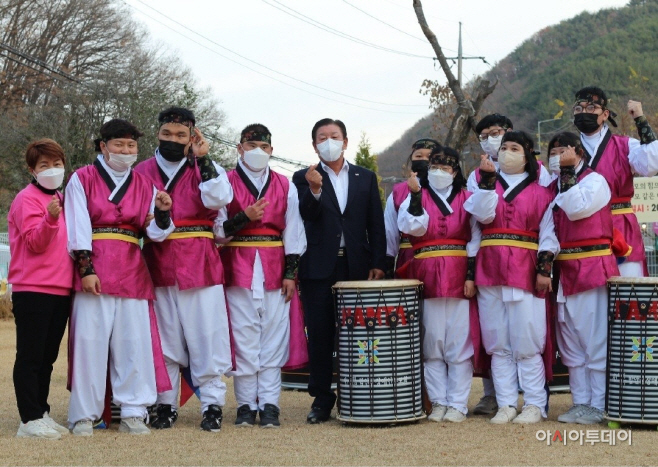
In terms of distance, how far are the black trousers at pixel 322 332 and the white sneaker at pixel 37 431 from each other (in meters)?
1.91

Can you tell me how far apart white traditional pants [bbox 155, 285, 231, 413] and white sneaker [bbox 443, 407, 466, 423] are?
162 centimetres

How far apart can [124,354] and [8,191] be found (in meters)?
26.5

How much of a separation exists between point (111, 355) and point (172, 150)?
149 cm

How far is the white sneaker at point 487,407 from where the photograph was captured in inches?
287

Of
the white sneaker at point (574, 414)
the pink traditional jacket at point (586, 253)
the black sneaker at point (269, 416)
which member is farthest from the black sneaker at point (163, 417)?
the pink traditional jacket at point (586, 253)

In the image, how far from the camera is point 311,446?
5.81 m

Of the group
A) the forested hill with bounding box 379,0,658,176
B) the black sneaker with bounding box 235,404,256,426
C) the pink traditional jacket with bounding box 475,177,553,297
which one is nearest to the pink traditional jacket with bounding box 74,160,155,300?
the black sneaker with bounding box 235,404,256,426

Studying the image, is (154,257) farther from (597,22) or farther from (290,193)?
(597,22)

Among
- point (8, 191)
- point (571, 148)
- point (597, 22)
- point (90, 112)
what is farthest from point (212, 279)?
point (597, 22)

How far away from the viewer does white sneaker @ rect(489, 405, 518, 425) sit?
21.8ft

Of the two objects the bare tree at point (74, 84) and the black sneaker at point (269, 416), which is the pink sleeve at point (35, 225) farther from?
the bare tree at point (74, 84)

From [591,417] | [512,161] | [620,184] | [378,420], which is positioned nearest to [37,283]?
[378,420]

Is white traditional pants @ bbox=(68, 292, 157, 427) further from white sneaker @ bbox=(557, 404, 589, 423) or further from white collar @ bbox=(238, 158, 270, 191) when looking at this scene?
white sneaker @ bbox=(557, 404, 589, 423)

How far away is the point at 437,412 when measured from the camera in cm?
689
